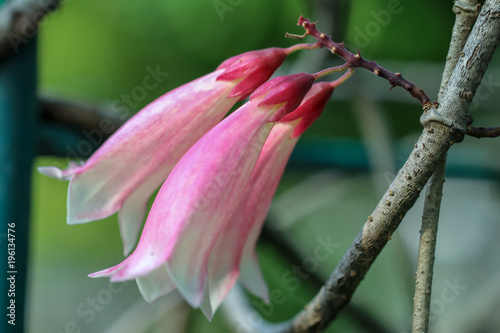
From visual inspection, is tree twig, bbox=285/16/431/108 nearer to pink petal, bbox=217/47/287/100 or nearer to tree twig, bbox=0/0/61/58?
pink petal, bbox=217/47/287/100

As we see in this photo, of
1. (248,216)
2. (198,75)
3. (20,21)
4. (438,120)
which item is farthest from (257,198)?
(198,75)

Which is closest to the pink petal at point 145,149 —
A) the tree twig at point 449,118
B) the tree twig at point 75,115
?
the tree twig at point 449,118

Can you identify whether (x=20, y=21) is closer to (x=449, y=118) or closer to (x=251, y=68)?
(x=251, y=68)

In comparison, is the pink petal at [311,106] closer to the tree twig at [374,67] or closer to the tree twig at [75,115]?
the tree twig at [374,67]

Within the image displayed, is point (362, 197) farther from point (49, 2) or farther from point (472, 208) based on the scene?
point (49, 2)

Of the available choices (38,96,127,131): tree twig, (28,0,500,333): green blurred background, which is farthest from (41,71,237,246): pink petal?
(28,0,500,333): green blurred background

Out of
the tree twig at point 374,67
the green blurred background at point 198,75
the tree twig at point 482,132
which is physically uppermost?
the tree twig at point 482,132

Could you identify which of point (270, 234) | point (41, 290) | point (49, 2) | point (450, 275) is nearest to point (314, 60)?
point (270, 234)
